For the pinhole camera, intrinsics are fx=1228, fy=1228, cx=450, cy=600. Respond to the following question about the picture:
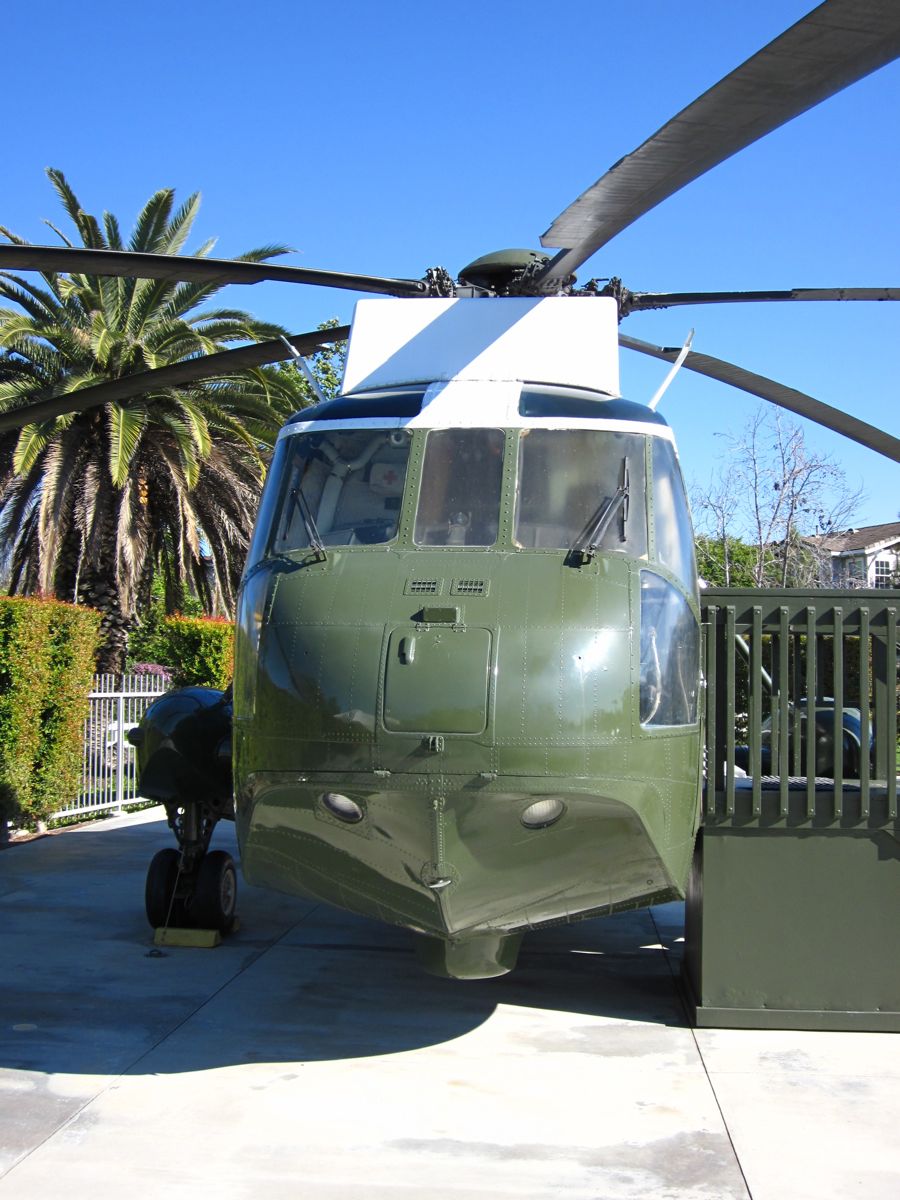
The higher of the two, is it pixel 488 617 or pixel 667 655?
pixel 488 617

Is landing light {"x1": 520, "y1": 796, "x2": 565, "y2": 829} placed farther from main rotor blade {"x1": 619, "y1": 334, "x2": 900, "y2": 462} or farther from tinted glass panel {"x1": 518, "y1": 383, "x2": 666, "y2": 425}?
main rotor blade {"x1": 619, "y1": 334, "x2": 900, "y2": 462}

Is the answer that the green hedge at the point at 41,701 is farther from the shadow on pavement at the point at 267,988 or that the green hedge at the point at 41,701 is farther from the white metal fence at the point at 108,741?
the shadow on pavement at the point at 267,988

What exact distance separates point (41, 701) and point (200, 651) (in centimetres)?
506

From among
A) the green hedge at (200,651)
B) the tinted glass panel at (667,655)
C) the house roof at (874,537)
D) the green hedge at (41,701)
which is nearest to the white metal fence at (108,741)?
the green hedge at (41,701)

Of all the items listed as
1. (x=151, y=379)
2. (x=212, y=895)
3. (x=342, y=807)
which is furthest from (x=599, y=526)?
(x=212, y=895)

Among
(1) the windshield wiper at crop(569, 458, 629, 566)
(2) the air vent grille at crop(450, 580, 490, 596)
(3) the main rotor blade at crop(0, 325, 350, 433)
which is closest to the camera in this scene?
(2) the air vent grille at crop(450, 580, 490, 596)

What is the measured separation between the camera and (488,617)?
4.53 metres

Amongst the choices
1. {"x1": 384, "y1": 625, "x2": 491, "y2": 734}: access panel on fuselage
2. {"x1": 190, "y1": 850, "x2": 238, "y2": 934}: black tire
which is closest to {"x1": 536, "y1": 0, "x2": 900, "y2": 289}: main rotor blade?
{"x1": 384, "y1": 625, "x2": 491, "y2": 734}: access panel on fuselage

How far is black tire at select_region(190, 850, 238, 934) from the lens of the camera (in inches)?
298

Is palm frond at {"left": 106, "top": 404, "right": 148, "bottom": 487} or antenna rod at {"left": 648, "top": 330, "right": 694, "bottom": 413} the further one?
palm frond at {"left": 106, "top": 404, "right": 148, "bottom": 487}

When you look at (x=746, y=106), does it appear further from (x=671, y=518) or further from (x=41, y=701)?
(x=41, y=701)

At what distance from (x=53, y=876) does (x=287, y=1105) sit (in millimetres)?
5695

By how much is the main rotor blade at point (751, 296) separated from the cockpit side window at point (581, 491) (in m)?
1.30

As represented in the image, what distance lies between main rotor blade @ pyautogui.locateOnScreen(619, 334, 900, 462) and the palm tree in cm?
1022
